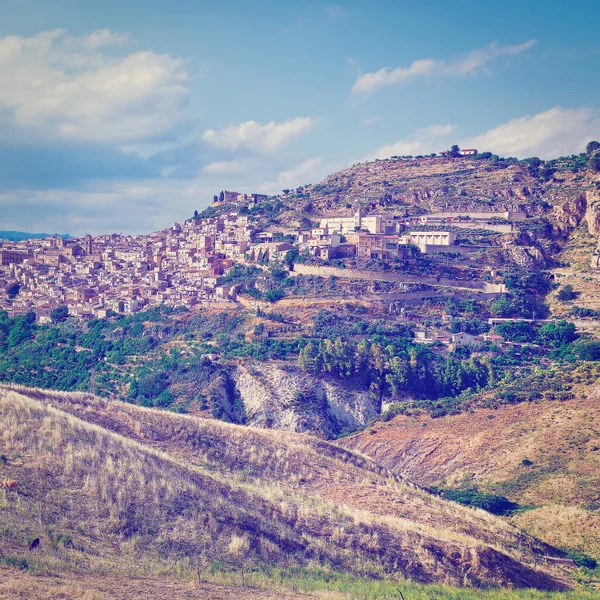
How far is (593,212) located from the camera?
157 feet

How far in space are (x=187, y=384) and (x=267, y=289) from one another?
440 inches

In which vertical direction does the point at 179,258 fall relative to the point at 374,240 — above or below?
above

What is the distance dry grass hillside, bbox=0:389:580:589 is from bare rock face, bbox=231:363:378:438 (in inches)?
515

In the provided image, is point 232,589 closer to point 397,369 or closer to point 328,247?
point 397,369

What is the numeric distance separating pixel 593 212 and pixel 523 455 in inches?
1182

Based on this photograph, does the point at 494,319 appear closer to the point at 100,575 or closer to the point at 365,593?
the point at 365,593

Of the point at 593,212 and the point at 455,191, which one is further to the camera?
the point at 455,191

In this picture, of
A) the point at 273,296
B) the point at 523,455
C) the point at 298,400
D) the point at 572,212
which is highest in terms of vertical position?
the point at 572,212

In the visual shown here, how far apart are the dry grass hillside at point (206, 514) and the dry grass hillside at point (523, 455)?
191cm

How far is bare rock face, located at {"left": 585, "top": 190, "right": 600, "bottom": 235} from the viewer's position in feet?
155

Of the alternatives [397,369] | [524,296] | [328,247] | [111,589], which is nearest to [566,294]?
[524,296]

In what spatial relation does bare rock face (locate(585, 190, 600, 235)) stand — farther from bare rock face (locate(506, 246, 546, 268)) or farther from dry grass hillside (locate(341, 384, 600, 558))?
dry grass hillside (locate(341, 384, 600, 558))

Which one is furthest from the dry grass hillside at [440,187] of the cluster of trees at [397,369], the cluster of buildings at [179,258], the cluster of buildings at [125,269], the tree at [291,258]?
the cluster of trees at [397,369]

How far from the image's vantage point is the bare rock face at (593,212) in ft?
155
